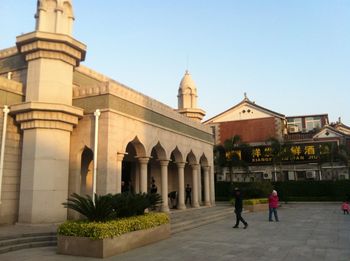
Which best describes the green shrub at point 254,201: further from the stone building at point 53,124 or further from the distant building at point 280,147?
the distant building at point 280,147

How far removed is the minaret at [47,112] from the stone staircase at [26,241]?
2067 millimetres

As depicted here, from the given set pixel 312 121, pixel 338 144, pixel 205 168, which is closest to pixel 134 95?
pixel 205 168

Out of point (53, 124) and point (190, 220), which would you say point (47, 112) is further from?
point (190, 220)

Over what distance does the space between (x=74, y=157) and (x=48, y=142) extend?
4.32 ft

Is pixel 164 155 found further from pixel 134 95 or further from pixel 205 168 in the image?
pixel 205 168

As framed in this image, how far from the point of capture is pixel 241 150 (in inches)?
1486

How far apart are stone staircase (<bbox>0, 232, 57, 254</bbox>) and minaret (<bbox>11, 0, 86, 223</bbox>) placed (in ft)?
6.78

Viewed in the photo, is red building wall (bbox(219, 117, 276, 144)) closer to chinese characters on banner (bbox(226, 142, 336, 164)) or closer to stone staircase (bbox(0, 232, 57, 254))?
chinese characters on banner (bbox(226, 142, 336, 164))

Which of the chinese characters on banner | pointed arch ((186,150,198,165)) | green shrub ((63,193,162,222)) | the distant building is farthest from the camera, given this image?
the distant building

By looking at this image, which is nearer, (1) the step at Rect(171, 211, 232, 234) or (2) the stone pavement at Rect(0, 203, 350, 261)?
(2) the stone pavement at Rect(0, 203, 350, 261)

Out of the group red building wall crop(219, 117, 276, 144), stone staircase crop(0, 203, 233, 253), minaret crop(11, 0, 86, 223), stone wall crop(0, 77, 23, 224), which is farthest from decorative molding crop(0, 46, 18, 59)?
red building wall crop(219, 117, 276, 144)

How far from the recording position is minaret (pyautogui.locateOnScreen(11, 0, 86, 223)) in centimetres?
1235

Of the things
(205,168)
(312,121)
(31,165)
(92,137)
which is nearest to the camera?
(31,165)

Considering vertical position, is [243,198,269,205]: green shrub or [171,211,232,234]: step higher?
[243,198,269,205]: green shrub
